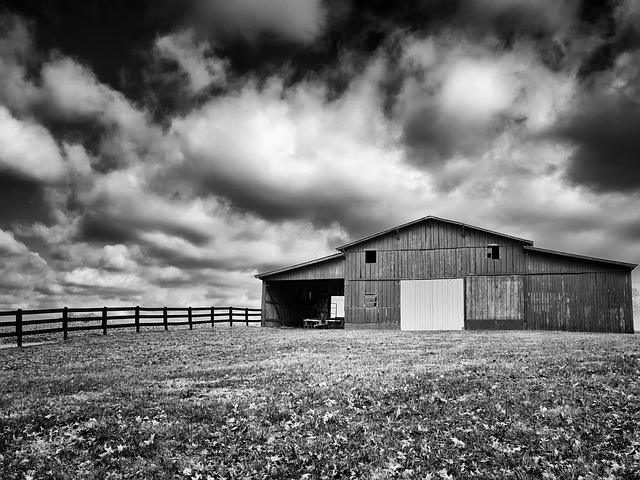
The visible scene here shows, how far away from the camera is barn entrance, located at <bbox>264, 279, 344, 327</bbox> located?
43594 millimetres

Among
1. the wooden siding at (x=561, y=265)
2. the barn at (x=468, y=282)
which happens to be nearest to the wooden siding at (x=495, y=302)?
the barn at (x=468, y=282)

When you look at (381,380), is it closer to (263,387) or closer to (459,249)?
(263,387)

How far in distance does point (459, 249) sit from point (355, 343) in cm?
1582

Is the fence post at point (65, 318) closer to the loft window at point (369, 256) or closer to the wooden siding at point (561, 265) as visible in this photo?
the loft window at point (369, 256)

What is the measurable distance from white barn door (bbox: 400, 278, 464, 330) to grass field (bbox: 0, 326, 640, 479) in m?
18.7

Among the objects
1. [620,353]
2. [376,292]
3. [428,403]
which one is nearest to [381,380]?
[428,403]

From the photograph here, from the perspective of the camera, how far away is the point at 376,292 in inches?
1460

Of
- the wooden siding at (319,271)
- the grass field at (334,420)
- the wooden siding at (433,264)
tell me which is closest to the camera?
the grass field at (334,420)

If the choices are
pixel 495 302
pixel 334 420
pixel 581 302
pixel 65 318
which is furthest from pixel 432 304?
pixel 334 420

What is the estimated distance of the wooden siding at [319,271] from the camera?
128 feet

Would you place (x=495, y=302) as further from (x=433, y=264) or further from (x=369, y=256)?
(x=369, y=256)

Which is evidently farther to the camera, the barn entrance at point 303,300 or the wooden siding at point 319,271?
the barn entrance at point 303,300

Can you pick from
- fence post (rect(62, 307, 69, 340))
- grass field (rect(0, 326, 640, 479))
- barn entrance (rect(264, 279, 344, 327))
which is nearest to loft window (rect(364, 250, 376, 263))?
barn entrance (rect(264, 279, 344, 327))

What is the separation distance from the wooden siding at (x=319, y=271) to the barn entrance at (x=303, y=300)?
2.56 m
